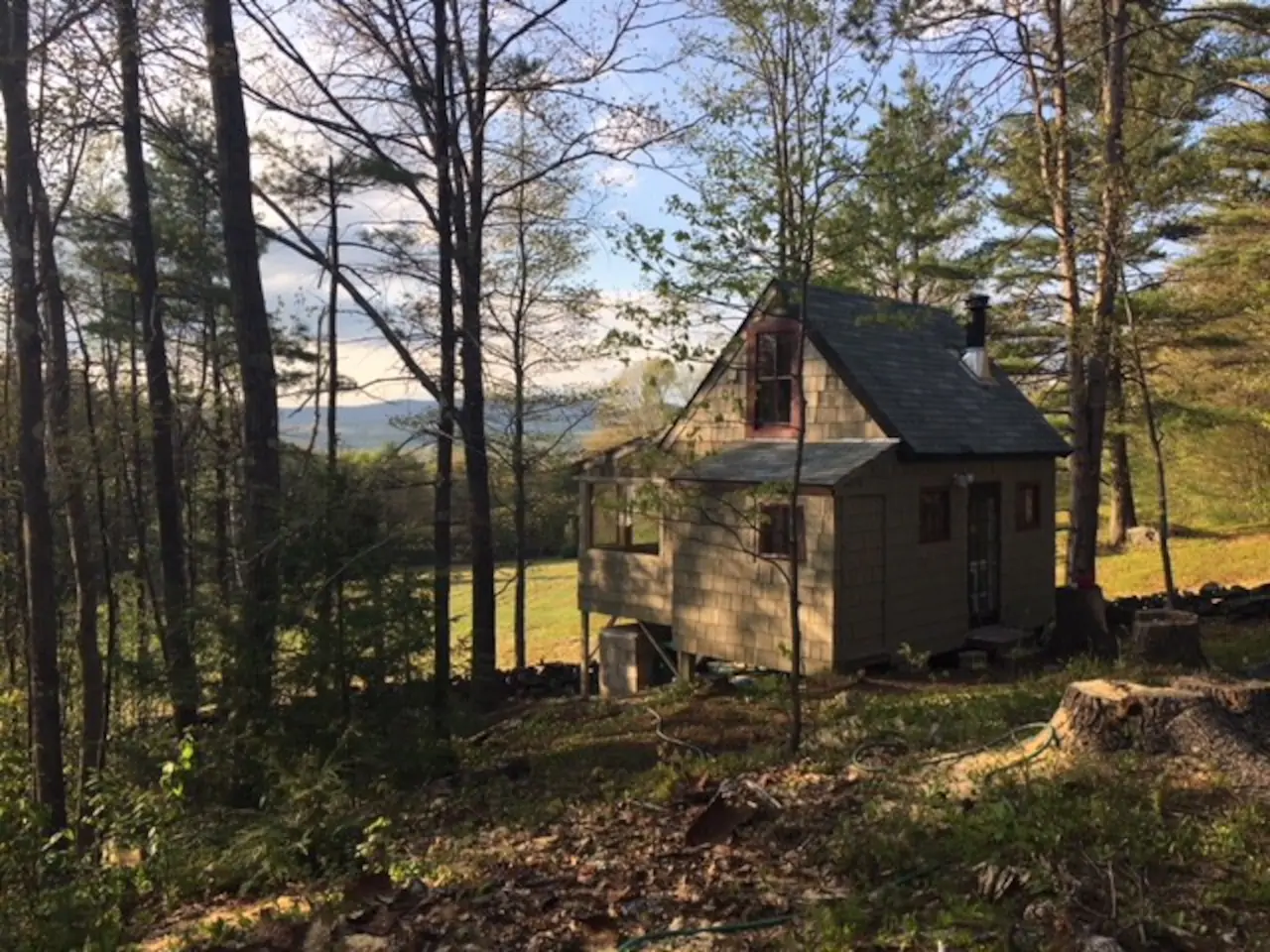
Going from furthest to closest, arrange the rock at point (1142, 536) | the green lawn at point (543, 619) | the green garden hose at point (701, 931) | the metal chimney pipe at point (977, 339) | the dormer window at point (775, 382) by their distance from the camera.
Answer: the rock at point (1142, 536) → the green lawn at point (543, 619) → the metal chimney pipe at point (977, 339) → the dormer window at point (775, 382) → the green garden hose at point (701, 931)

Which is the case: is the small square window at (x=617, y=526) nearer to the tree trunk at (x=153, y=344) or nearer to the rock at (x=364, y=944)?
the tree trunk at (x=153, y=344)

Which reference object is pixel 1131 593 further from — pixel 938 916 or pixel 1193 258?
pixel 938 916

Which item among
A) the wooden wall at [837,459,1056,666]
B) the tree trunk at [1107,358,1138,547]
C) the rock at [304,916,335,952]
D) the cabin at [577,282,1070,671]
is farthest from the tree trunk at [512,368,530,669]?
the tree trunk at [1107,358,1138,547]

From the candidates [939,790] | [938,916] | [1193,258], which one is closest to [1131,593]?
[1193,258]

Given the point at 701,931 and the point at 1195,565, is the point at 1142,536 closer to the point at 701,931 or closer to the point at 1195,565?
the point at 1195,565

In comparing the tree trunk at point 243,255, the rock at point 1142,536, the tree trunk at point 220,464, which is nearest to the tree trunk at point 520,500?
the tree trunk at point 220,464

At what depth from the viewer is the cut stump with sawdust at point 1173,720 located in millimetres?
5164

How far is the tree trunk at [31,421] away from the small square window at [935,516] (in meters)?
10.4

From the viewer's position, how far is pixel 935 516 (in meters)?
13.4

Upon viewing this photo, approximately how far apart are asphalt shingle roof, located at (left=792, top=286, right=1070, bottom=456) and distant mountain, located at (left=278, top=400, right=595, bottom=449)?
215 inches

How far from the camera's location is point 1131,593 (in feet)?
66.1

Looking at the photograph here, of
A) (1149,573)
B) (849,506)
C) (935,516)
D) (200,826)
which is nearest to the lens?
(200,826)

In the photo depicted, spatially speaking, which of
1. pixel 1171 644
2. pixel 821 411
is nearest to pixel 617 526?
pixel 821 411

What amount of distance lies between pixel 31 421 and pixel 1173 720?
956 cm
